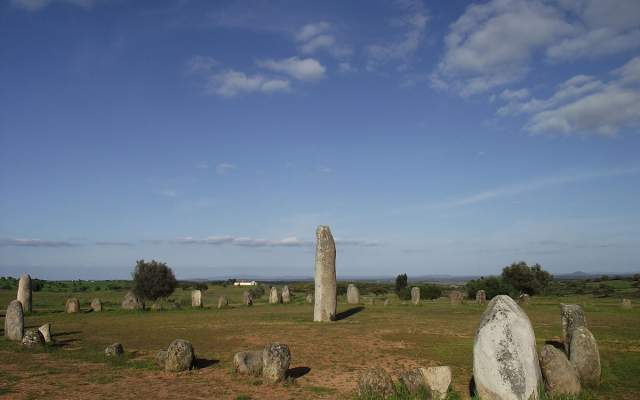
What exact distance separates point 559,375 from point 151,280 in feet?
119

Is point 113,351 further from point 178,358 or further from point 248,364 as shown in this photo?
point 248,364

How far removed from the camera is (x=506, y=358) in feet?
28.0

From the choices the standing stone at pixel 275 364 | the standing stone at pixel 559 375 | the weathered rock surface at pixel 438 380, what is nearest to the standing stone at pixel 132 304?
the standing stone at pixel 275 364

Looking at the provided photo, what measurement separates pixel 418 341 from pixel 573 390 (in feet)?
27.2

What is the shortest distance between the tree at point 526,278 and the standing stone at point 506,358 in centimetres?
4341

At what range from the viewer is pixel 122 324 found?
2469cm

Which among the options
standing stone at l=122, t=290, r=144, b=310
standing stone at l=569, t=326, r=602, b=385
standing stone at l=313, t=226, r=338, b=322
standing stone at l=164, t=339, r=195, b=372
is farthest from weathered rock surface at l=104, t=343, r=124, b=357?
standing stone at l=122, t=290, r=144, b=310

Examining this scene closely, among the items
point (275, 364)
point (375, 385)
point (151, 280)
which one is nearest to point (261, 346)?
point (275, 364)

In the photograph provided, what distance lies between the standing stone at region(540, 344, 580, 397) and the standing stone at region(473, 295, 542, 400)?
0.98m

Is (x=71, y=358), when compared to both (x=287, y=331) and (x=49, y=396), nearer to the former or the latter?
(x=49, y=396)

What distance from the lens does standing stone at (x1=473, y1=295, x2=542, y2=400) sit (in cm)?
846

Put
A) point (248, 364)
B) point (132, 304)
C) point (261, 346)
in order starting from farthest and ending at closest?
point (132, 304)
point (261, 346)
point (248, 364)

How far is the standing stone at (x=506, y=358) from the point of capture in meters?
8.46

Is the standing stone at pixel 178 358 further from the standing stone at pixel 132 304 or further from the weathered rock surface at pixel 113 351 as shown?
the standing stone at pixel 132 304
